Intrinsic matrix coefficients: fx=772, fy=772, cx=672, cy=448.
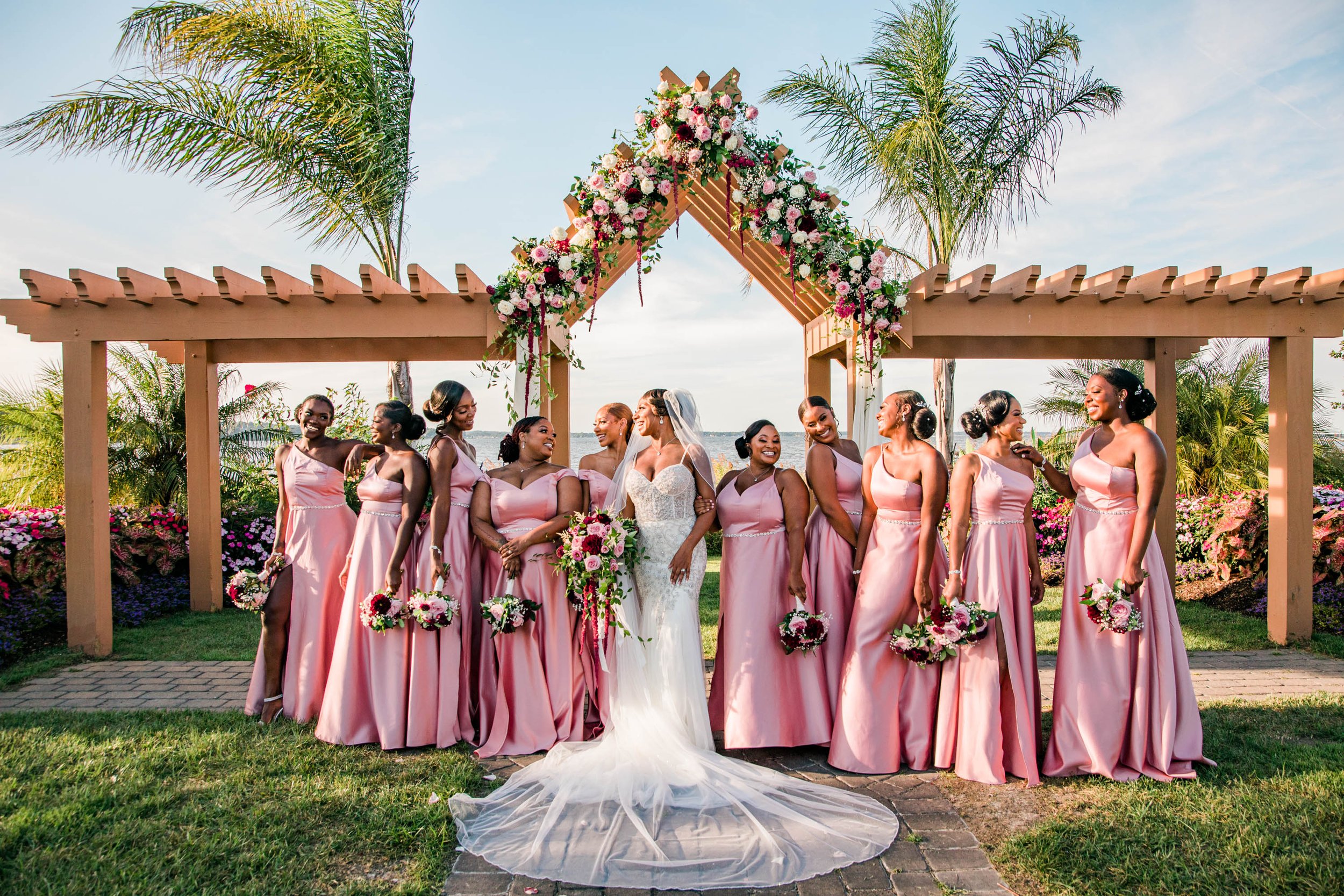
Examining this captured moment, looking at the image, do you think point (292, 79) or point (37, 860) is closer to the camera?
point (37, 860)

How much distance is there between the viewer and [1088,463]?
15.7ft

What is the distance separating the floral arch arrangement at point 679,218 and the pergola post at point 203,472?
19.8 ft

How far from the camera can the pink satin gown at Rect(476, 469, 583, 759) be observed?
5.21 meters

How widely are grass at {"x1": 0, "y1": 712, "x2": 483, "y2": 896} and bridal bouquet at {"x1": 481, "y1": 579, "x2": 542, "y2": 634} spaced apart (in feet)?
2.83

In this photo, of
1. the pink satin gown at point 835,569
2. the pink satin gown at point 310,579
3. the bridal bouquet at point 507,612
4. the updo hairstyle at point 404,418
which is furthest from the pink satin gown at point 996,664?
the pink satin gown at point 310,579

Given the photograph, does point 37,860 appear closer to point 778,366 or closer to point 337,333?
point 337,333

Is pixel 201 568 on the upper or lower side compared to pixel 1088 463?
lower

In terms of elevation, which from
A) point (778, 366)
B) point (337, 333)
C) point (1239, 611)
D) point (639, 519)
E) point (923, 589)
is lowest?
point (1239, 611)

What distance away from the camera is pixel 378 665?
521cm

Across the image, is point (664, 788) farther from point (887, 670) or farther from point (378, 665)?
point (378, 665)

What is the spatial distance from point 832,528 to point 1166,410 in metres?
6.10

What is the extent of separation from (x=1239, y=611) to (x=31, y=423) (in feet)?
60.3

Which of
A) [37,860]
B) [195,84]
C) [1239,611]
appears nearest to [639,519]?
[37,860]

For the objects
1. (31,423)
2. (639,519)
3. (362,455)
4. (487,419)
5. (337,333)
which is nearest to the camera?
(639,519)
